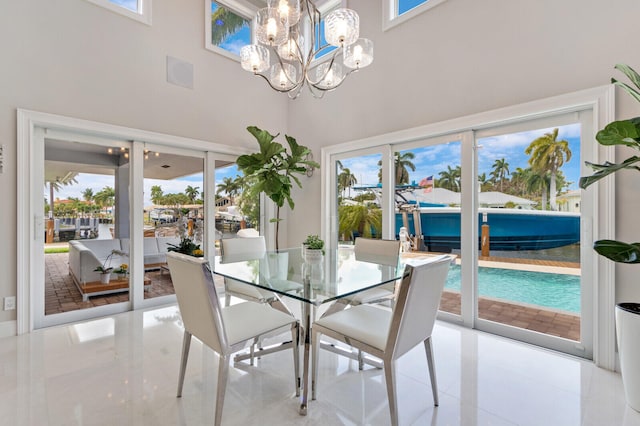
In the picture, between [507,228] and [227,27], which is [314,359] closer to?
[507,228]

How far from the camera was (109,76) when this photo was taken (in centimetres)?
327

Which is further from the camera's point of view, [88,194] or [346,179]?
[346,179]

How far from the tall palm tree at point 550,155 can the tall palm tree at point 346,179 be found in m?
2.04

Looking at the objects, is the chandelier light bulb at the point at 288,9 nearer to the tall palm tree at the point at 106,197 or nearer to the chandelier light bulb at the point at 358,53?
the chandelier light bulb at the point at 358,53

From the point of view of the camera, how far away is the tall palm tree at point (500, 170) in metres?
2.84

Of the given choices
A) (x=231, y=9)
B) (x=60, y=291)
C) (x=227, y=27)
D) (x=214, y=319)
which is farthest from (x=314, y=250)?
(x=231, y=9)

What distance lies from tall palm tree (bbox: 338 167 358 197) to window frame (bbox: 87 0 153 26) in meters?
3.03

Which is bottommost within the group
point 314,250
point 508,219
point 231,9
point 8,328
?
point 8,328

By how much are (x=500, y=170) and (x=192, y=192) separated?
3.75 metres

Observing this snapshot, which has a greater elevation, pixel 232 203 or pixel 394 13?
pixel 394 13

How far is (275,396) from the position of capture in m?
1.90

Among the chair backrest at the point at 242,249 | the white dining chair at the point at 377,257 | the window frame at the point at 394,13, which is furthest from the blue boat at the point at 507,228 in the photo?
the window frame at the point at 394,13

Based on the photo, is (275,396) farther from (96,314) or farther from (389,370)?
(96,314)

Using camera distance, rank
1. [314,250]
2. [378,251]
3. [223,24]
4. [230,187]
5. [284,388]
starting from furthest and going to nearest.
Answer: [230,187]
[223,24]
[378,251]
[314,250]
[284,388]
